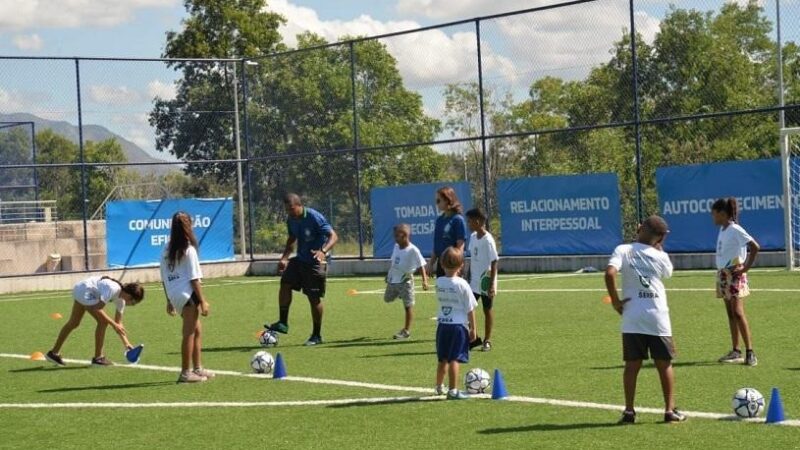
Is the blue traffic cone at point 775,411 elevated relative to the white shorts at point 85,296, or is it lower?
lower

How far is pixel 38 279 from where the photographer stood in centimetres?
3139

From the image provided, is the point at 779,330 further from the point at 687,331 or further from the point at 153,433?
the point at 153,433

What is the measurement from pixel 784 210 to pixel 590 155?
999 centimetres

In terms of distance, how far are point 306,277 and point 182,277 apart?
389 centimetres

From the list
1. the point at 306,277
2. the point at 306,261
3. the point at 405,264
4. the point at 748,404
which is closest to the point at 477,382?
the point at 748,404

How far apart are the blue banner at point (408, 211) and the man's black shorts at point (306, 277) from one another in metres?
14.0

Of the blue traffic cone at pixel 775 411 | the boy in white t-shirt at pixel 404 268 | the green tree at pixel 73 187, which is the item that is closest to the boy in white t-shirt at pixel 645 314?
the blue traffic cone at pixel 775 411

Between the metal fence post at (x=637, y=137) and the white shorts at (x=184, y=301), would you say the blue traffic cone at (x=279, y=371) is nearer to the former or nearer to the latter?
the white shorts at (x=184, y=301)

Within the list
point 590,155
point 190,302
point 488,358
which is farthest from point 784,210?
point 190,302

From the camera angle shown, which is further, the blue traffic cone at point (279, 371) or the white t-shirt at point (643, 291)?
the blue traffic cone at point (279, 371)

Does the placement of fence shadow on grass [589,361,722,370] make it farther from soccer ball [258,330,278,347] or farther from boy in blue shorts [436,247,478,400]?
soccer ball [258,330,278,347]

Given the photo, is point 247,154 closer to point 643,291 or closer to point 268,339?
point 268,339

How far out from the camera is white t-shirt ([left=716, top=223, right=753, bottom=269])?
43.9ft

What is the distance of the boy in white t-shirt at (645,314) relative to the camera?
973 centimetres
